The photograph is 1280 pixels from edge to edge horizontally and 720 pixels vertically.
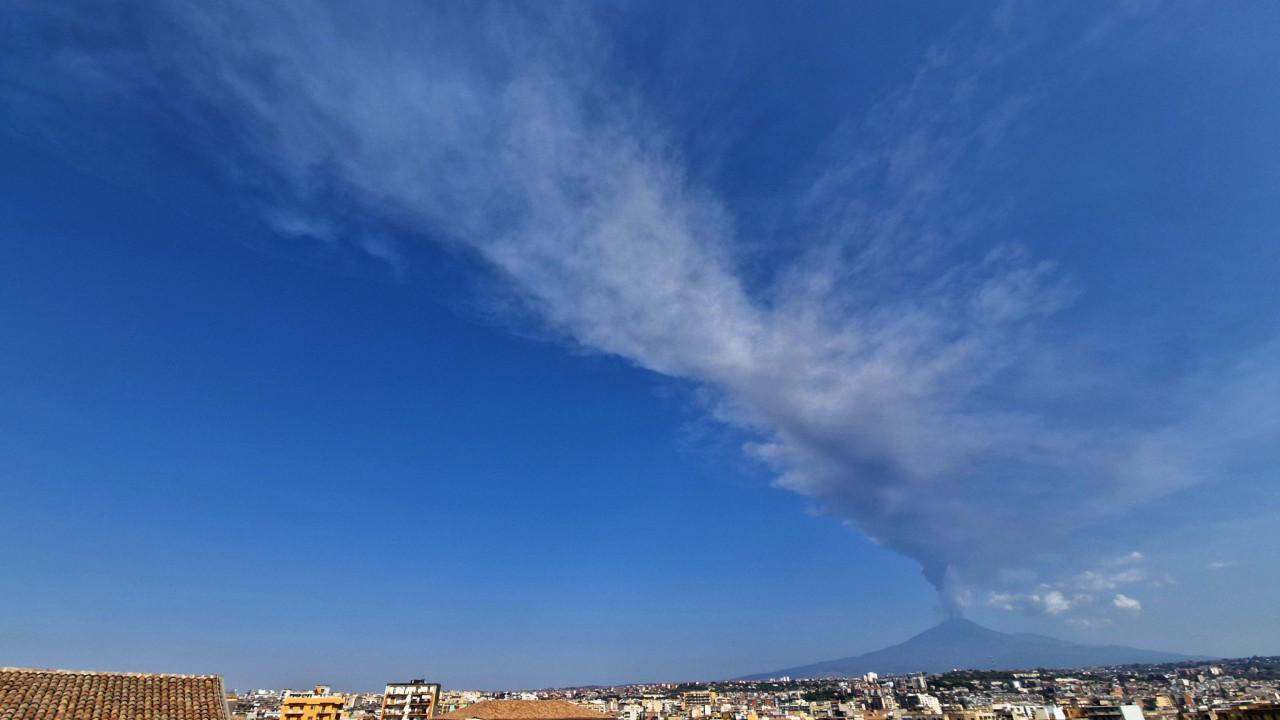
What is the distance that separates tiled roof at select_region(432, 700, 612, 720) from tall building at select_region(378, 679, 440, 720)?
2812cm

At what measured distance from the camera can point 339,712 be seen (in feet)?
68.6

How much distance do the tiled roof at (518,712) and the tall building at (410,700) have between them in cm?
2812

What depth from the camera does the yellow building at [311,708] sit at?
779 inches

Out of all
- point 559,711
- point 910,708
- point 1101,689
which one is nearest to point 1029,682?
point 1101,689

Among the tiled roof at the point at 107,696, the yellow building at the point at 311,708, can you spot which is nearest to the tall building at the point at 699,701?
the yellow building at the point at 311,708

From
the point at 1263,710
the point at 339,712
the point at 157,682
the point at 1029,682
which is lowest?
the point at 1029,682

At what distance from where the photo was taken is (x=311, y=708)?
2028 cm

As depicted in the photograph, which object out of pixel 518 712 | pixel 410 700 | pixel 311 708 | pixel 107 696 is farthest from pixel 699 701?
pixel 107 696

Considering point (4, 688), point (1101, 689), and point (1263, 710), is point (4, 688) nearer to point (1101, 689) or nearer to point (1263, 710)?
point (1263, 710)

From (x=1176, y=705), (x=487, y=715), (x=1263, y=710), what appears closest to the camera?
(x=1263, y=710)

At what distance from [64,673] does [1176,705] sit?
9379cm

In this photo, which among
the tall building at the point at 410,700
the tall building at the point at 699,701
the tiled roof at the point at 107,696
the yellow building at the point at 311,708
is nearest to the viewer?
the tiled roof at the point at 107,696

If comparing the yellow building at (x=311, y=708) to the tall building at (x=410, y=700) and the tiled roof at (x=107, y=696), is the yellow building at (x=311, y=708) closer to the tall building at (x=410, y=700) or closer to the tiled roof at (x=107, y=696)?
the tiled roof at (x=107, y=696)

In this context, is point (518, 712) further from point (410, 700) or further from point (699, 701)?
point (699, 701)
